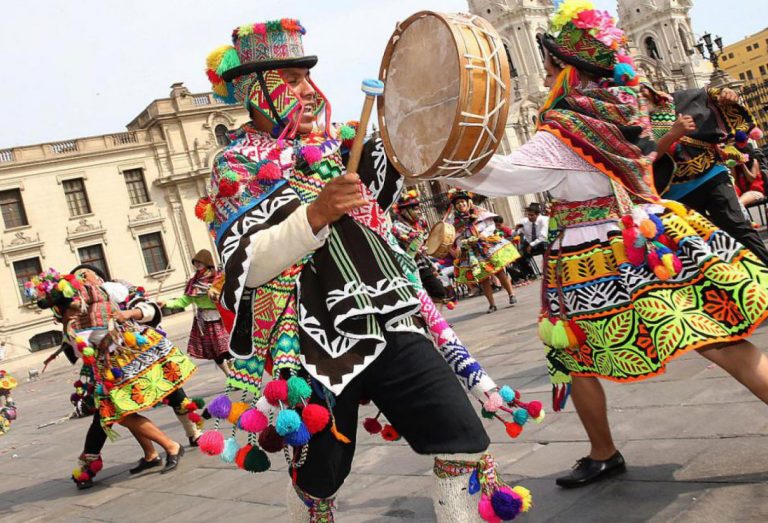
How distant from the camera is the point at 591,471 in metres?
3.12

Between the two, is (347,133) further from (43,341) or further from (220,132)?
(220,132)

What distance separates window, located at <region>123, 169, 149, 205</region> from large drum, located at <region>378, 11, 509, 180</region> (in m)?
34.3

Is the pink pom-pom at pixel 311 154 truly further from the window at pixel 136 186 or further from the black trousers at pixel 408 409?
the window at pixel 136 186

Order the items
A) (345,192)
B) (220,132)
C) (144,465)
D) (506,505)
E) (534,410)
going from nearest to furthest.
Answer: (345,192) < (506,505) < (534,410) < (144,465) < (220,132)

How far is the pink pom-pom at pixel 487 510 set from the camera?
222 centimetres

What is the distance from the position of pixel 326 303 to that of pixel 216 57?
1067 mm

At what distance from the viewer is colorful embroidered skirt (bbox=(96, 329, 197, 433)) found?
18.8ft

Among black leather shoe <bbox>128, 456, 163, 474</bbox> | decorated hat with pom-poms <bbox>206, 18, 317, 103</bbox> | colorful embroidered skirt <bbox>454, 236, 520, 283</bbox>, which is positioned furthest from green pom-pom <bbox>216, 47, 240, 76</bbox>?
colorful embroidered skirt <bbox>454, 236, 520, 283</bbox>

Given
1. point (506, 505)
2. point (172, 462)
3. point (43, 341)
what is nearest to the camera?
point (506, 505)

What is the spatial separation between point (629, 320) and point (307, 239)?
58.2 inches

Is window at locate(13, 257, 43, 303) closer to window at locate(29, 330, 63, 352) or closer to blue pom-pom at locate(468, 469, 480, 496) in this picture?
window at locate(29, 330, 63, 352)

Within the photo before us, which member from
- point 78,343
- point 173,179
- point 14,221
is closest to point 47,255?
point 14,221

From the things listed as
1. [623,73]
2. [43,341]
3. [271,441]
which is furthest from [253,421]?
[43,341]

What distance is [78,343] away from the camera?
5.70m
